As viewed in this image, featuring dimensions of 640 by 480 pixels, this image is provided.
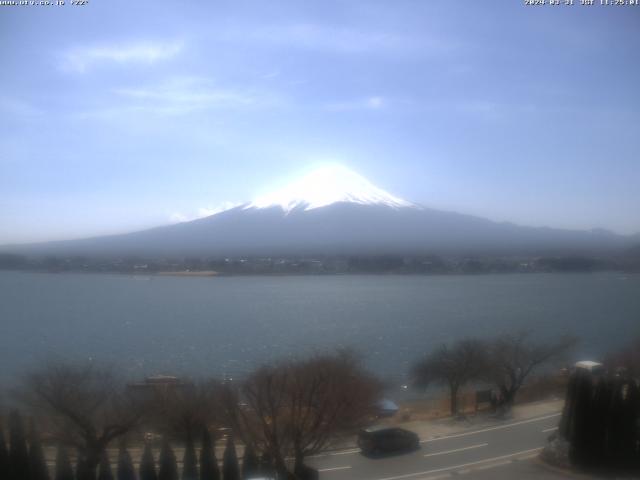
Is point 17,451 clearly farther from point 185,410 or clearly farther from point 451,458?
point 451,458

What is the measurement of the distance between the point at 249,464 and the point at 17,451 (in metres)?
1.70

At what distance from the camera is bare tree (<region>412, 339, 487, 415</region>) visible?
6945 millimetres

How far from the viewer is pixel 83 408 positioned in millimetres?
4492

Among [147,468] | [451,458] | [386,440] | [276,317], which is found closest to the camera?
[147,468]

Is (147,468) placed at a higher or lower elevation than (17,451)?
lower

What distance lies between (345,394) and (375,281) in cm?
1922

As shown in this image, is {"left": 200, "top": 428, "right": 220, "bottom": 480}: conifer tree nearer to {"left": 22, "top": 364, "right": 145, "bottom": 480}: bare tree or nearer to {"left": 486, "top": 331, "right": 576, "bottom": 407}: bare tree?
{"left": 22, "top": 364, "right": 145, "bottom": 480}: bare tree

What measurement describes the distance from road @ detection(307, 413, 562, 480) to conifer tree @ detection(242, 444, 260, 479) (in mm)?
536

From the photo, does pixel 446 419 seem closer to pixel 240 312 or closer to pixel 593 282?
pixel 240 312

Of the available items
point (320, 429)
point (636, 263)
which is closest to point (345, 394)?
point (320, 429)

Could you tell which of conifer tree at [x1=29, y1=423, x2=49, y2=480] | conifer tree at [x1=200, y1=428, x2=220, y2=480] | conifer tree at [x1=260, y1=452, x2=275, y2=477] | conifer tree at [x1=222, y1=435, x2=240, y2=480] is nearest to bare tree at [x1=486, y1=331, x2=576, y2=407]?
conifer tree at [x1=260, y1=452, x2=275, y2=477]

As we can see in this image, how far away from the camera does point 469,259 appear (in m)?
24.7

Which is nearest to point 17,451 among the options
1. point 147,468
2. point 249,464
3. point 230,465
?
point 147,468

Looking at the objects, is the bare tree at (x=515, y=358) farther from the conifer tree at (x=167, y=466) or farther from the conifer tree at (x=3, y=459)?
the conifer tree at (x=3, y=459)
